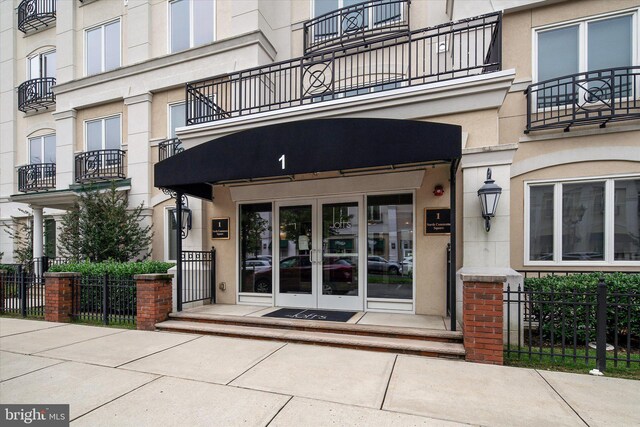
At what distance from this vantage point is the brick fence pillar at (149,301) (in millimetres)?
6418

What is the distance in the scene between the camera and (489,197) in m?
5.36

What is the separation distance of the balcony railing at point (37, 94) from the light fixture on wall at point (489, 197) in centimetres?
1644

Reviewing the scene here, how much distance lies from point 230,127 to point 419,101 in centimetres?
415

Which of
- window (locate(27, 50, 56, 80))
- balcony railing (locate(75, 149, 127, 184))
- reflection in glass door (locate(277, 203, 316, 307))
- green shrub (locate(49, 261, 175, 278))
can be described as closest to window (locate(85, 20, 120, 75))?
balcony railing (locate(75, 149, 127, 184))

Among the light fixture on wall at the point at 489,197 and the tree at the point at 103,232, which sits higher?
the light fixture on wall at the point at 489,197

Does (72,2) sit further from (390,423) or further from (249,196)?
(390,423)

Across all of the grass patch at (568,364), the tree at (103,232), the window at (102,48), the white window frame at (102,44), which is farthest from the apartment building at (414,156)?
the window at (102,48)

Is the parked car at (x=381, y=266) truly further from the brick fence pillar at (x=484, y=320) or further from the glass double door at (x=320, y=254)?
the brick fence pillar at (x=484, y=320)

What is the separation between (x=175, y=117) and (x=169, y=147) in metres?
1.08

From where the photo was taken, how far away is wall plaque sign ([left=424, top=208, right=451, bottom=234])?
6.20 meters

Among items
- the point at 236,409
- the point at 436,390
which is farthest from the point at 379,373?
the point at 236,409

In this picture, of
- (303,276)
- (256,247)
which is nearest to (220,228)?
(256,247)

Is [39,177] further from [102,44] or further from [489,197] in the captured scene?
[489,197]

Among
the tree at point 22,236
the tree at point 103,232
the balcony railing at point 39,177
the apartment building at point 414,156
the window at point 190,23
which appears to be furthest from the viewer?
the balcony railing at point 39,177
